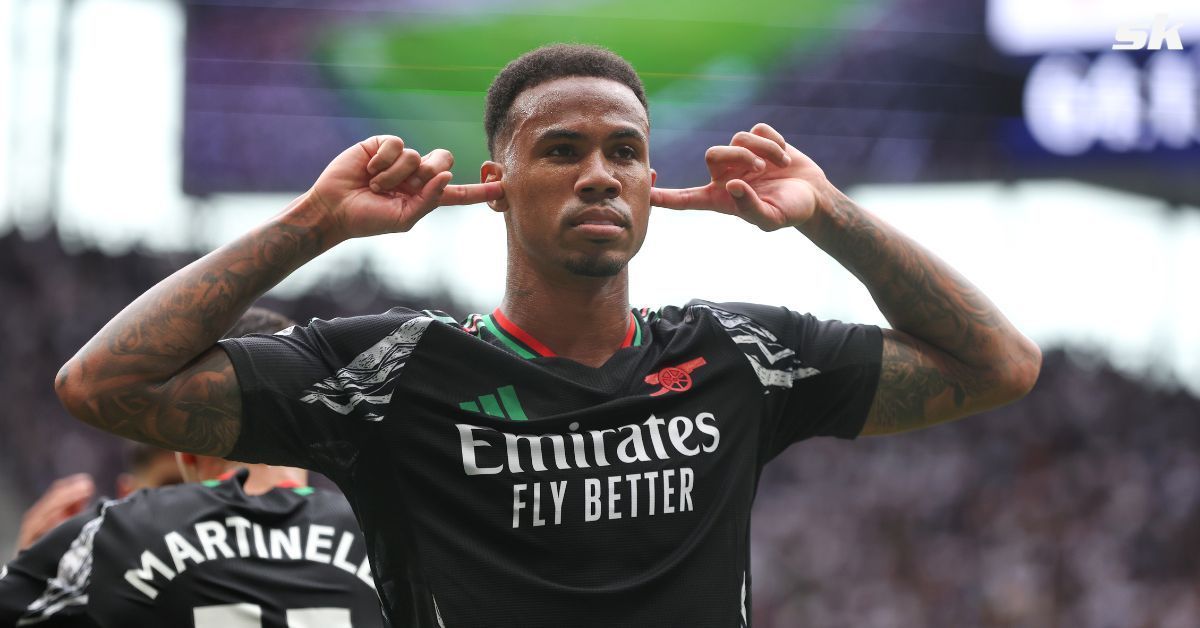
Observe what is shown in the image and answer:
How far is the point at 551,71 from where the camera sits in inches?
108

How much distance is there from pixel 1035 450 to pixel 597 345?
40.1ft

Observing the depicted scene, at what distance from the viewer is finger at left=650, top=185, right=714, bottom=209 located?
8.71 ft

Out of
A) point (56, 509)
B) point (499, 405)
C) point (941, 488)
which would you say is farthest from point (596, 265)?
point (941, 488)

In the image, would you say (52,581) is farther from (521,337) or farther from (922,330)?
(922,330)

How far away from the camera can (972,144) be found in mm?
12586

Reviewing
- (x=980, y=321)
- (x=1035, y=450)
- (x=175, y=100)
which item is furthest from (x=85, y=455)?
(x=980, y=321)

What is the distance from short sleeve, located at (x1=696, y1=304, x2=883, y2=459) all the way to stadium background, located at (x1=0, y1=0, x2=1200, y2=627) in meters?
8.93

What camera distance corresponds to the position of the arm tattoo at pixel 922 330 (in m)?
2.72

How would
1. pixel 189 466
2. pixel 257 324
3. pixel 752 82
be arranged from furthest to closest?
pixel 752 82, pixel 189 466, pixel 257 324

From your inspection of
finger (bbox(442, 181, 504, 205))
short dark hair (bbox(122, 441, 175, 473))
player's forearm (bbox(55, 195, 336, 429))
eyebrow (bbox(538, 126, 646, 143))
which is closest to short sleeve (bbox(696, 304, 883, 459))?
eyebrow (bbox(538, 126, 646, 143))

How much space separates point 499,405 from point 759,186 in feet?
2.39

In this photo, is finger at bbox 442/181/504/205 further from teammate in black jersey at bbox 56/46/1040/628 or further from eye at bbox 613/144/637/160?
eye at bbox 613/144/637/160

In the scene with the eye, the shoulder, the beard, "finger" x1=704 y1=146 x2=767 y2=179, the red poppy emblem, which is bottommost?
the red poppy emblem

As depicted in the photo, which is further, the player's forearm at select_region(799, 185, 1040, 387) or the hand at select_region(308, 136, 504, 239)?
the player's forearm at select_region(799, 185, 1040, 387)
